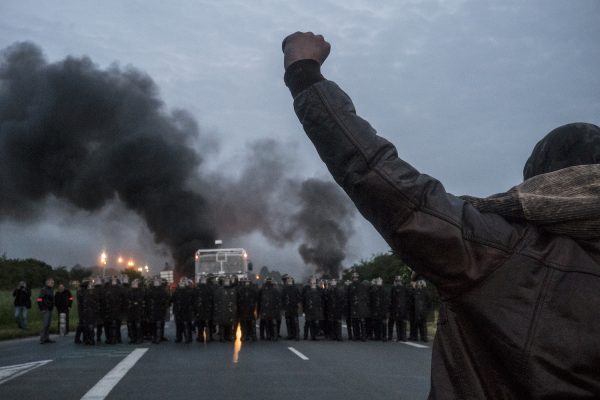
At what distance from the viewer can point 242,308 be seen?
20.3 meters

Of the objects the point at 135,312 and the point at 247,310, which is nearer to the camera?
the point at 135,312

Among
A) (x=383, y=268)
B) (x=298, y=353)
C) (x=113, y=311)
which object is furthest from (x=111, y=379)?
(x=383, y=268)

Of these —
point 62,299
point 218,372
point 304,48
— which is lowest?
point 218,372

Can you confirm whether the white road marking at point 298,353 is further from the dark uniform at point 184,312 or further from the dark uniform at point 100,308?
the dark uniform at point 100,308

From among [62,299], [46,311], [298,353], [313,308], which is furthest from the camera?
[62,299]

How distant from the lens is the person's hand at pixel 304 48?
1679 mm

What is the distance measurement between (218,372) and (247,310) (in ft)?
30.5

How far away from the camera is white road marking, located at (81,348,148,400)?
27.8 ft

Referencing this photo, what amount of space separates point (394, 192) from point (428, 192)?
0.27 feet

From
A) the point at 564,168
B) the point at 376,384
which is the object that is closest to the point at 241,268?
the point at 376,384

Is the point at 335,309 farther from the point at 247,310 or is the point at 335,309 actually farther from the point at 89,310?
the point at 89,310

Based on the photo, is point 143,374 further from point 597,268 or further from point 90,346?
point 597,268

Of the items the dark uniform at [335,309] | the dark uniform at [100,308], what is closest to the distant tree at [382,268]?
the dark uniform at [335,309]

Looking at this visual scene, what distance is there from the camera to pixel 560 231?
1.58 meters
